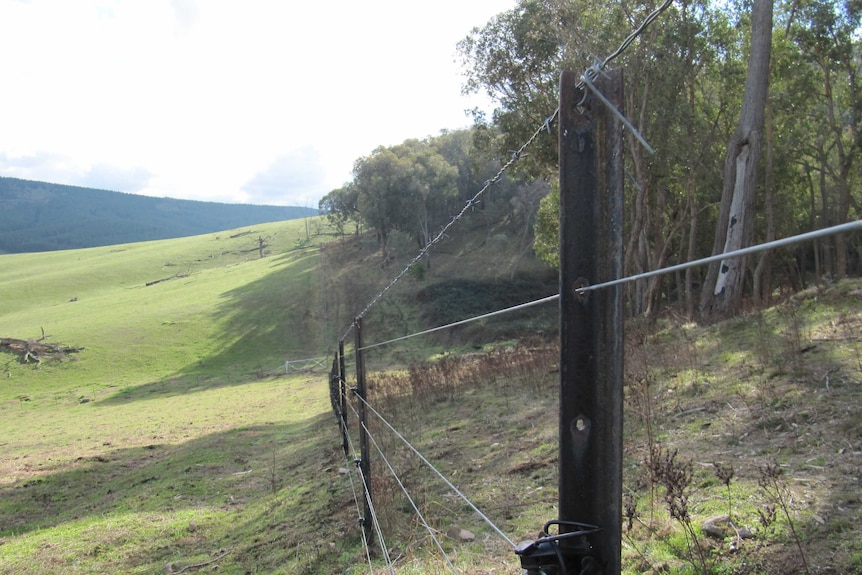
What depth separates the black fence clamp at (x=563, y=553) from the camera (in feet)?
6.06

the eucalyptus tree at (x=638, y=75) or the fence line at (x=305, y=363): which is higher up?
the eucalyptus tree at (x=638, y=75)

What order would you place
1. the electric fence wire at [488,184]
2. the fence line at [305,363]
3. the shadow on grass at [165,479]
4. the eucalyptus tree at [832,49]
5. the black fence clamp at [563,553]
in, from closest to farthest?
the black fence clamp at [563,553] → the electric fence wire at [488,184] → the shadow on grass at [165,479] → the eucalyptus tree at [832,49] → the fence line at [305,363]

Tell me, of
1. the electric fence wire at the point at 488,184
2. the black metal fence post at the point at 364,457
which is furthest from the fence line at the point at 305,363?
the electric fence wire at the point at 488,184

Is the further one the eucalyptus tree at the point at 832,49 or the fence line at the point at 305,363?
the fence line at the point at 305,363

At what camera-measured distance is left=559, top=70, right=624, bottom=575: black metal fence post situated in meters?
1.88

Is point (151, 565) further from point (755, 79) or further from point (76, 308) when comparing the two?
point (76, 308)

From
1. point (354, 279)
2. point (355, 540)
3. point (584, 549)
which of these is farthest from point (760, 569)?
point (354, 279)

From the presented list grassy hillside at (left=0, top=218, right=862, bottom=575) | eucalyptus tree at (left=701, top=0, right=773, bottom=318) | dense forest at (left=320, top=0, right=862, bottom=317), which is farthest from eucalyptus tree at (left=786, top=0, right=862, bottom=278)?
grassy hillside at (left=0, top=218, right=862, bottom=575)

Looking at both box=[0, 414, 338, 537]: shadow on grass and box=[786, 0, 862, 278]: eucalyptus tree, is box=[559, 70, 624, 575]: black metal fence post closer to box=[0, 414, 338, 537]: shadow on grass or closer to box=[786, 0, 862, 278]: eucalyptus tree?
box=[0, 414, 338, 537]: shadow on grass

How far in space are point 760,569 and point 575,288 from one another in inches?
103

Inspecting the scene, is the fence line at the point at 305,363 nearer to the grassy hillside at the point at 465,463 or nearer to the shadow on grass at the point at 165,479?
the grassy hillside at the point at 465,463

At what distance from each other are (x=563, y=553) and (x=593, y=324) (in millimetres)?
684

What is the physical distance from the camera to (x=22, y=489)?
12805mm

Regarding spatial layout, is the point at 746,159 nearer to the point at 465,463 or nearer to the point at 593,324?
the point at 465,463
